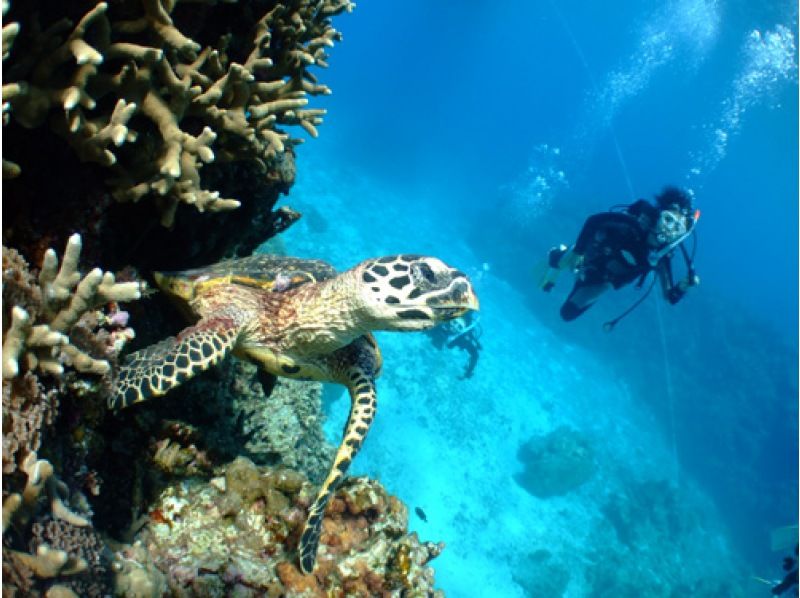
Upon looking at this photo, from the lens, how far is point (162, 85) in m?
2.32

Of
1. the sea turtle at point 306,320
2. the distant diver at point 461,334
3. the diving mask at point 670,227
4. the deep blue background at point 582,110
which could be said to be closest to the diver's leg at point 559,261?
the diving mask at point 670,227

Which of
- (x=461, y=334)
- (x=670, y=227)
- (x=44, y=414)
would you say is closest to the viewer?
(x=44, y=414)

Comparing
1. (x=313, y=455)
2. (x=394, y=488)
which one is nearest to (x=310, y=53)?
(x=313, y=455)

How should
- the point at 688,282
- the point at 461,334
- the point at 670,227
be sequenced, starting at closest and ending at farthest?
1. the point at 688,282
2. the point at 670,227
3. the point at 461,334

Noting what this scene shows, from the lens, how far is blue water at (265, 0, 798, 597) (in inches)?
532

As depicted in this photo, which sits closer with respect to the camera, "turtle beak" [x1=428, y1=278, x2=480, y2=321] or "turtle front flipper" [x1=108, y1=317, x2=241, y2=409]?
"turtle front flipper" [x1=108, y1=317, x2=241, y2=409]

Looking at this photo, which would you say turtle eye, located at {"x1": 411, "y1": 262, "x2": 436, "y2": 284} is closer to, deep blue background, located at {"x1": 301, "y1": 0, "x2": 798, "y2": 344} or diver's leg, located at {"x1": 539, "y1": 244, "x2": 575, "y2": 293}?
diver's leg, located at {"x1": 539, "y1": 244, "x2": 575, "y2": 293}

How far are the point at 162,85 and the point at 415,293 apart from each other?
159 centimetres

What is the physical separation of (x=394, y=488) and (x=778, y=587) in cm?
740

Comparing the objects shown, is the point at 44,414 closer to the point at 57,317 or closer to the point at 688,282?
the point at 57,317

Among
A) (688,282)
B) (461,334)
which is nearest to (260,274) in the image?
(688,282)

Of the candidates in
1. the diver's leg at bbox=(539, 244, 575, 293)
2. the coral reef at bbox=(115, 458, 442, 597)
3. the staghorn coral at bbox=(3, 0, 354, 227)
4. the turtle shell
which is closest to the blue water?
the diver's leg at bbox=(539, 244, 575, 293)

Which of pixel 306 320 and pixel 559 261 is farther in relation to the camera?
pixel 559 261

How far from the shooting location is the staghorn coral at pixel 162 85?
1.87 m
